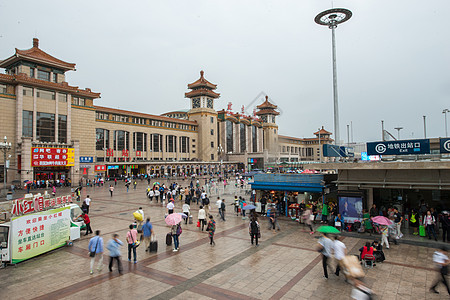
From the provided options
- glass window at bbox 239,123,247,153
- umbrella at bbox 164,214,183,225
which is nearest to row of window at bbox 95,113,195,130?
glass window at bbox 239,123,247,153

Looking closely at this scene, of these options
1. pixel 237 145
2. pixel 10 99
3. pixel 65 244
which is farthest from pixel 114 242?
pixel 237 145

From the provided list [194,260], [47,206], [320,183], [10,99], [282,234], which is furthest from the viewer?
[10,99]

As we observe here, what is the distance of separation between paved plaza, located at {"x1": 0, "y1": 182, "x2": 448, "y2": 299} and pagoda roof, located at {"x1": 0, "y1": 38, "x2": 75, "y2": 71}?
40.4 m

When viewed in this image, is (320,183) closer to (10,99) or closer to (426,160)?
(426,160)

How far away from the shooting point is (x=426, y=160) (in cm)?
1257

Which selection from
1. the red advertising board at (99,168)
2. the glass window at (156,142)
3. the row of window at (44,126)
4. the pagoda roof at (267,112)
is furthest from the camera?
the pagoda roof at (267,112)

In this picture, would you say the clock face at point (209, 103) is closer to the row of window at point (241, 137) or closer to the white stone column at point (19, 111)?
the row of window at point (241, 137)

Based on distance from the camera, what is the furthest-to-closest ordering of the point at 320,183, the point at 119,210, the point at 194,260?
the point at 119,210, the point at 320,183, the point at 194,260

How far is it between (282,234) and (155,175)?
47.1 m

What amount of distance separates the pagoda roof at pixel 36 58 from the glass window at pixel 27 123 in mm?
8232

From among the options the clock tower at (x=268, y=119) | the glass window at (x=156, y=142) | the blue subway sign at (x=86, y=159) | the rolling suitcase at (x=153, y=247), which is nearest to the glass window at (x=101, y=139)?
the blue subway sign at (x=86, y=159)

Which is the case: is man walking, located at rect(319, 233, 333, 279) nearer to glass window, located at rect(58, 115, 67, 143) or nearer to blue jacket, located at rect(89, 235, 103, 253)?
blue jacket, located at rect(89, 235, 103, 253)

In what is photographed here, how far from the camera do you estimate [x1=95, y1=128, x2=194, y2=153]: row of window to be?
182 ft

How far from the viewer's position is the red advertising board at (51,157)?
37.3 metres
